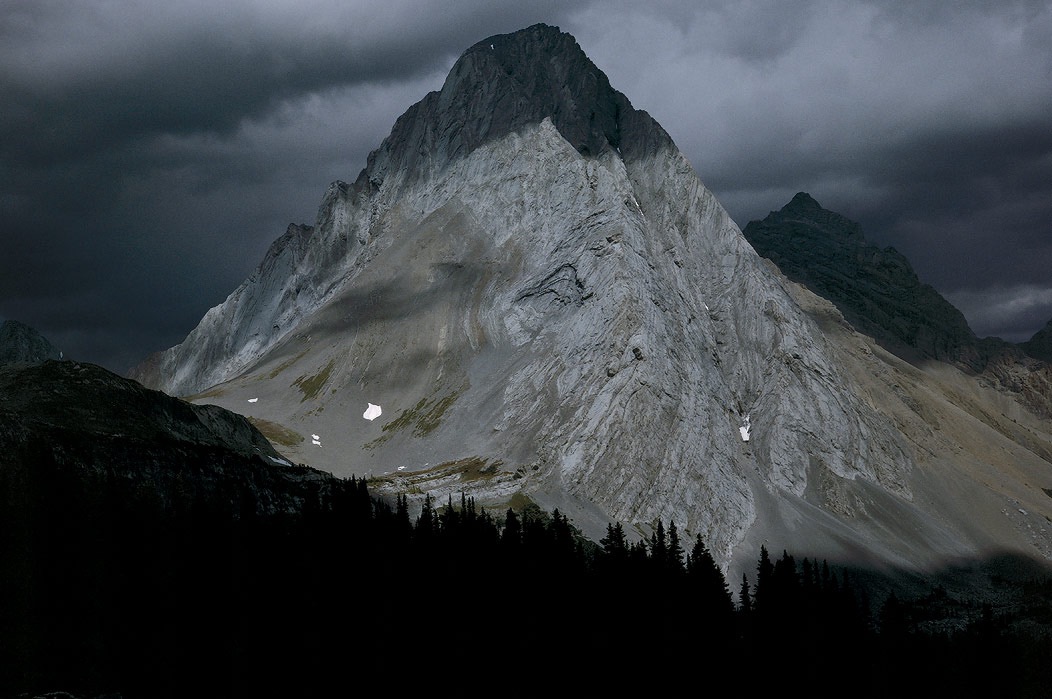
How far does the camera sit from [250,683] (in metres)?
82.7

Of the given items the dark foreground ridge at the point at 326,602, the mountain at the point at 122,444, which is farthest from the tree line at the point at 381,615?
the mountain at the point at 122,444

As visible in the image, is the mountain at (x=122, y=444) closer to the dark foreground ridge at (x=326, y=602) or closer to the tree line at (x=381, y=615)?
the dark foreground ridge at (x=326, y=602)

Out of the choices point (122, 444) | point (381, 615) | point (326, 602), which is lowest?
point (381, 615)

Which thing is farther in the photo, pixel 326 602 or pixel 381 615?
pixel 381 615

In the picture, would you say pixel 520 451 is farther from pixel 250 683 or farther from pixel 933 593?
pixel 250 683

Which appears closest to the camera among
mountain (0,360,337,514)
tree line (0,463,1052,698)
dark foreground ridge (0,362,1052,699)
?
tree line (0,463,1052,698)

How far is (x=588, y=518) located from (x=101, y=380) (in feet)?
243

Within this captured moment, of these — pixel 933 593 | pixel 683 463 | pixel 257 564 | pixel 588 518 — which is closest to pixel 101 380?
pixel 257 564

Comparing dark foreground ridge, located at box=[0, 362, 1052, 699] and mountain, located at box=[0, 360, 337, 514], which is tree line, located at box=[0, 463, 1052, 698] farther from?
mountain, located at box=[0, 360, 337, 514]

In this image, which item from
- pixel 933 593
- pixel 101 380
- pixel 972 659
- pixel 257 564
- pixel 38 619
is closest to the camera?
pixel 38 619

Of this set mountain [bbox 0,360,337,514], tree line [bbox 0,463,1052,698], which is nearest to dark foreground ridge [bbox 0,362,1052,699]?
tree line [bbox 0,463,1052,698]

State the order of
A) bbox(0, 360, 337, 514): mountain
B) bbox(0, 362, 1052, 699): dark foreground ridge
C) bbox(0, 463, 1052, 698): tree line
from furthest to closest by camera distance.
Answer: bbox(0, 360, 337, 514): mountain
bbox(0, 362, 1052, 699): dark foreground ridge
bbox(0, 463, 1052, 698): tree line

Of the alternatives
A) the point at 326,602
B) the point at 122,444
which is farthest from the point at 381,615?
the point at 122,444

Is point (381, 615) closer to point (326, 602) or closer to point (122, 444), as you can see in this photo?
point (326, 602)
